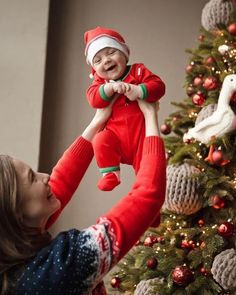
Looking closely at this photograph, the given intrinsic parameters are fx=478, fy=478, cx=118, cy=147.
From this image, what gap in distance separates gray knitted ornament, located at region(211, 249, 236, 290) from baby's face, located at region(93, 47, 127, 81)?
101cm

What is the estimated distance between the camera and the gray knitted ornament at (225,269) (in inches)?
72.8

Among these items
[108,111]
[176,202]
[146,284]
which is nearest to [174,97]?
[176,202]

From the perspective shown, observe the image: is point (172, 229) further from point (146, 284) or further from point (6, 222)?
point (6, 222)

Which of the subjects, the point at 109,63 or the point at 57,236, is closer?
the point at 57,236

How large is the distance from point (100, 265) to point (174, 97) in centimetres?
217

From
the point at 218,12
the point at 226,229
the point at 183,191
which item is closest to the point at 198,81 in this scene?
the point at 218,12

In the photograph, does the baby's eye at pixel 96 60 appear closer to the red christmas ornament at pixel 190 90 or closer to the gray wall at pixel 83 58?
the red christmas ornament at pixel 190 90

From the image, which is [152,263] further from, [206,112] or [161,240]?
[206,112]

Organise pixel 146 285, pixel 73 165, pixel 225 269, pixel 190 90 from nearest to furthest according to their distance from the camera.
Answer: pixel 73 165, pixel 225 269, pixel 146 285, pixel 190 90

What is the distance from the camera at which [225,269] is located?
72.9 inches

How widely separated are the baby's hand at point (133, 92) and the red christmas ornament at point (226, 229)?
3.16 ft

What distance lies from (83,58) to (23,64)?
1.30 ft

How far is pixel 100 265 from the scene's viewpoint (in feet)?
3.16

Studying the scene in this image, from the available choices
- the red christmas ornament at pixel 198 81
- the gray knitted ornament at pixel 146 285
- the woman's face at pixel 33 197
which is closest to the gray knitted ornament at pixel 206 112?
the red christmas ornament at pixel 198 81
